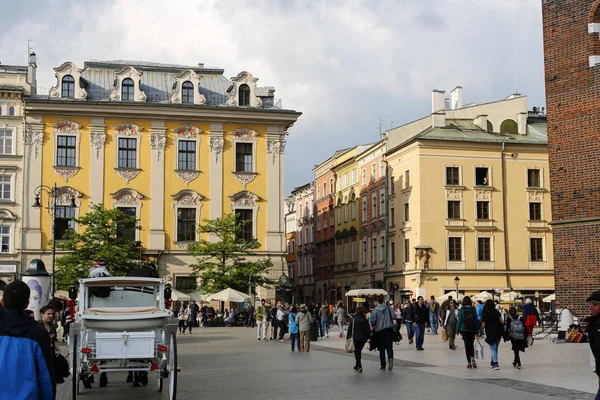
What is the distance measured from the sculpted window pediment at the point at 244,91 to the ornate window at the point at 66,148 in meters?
10.2

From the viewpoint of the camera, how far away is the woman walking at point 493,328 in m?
19.3

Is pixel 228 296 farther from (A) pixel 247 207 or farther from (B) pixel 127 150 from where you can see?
(B) pixel 127 150

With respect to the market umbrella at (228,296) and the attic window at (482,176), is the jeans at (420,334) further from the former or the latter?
the attic window at (482,176)

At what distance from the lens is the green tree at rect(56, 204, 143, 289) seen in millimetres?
48219

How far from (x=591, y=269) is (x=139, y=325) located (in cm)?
1820

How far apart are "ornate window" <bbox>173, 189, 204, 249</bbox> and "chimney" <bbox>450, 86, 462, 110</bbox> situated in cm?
2464

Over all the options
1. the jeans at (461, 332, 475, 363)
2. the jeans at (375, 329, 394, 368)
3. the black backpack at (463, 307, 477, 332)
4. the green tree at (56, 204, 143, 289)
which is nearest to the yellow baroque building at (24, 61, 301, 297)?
the green tree at (56, 204, 143, 289)

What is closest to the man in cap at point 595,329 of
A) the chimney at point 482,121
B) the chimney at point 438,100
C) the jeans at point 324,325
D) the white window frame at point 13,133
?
the jeans at point 324,325

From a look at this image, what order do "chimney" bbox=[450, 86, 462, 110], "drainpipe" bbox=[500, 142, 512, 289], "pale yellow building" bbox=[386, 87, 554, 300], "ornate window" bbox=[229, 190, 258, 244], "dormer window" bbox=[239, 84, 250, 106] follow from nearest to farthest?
"ornate window" bbox=[229, 190, 258, 244], "dormer window" bbox=[239, 84, 250, 106], "pale yellow building" bbox=[386, 87, 554, 300], "drainpipe" bbox=[500, 142, 512, 289], "chimney" bbox=[450, 86, 462, 110]

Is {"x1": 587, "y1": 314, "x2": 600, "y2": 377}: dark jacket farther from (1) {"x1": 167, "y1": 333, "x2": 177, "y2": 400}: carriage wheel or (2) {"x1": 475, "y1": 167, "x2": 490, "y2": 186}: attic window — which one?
(2) {"x1": 475, "y1": 167, "x2": 490, "y2": 186}: attic window

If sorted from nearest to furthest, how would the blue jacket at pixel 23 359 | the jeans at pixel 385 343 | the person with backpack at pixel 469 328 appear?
1. the blue jacket at pixel 23 359
2. the person with backpack at pixel 469 328
3. the jeans at pixel 385 343

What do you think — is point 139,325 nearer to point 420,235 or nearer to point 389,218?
point 420,235

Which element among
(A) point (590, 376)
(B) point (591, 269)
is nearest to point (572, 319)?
(B) point (591, 269)

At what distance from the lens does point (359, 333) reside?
1984 centimetres
